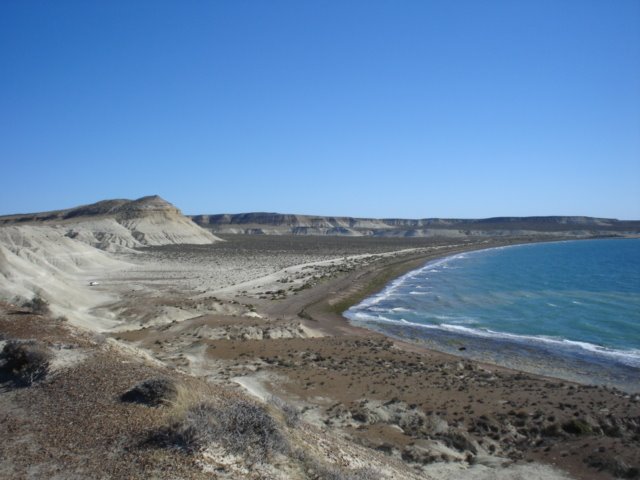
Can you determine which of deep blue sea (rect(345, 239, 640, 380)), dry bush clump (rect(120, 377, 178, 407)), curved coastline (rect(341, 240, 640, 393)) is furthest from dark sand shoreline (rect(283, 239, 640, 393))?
dry bush clump (rect(120, 377, 178, 407))

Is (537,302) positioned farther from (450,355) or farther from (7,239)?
(7,239)

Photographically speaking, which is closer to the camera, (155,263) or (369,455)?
(369,455)

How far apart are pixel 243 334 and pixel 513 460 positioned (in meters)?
14.7

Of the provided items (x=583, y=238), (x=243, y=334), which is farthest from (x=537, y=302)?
(x=583, y=238)

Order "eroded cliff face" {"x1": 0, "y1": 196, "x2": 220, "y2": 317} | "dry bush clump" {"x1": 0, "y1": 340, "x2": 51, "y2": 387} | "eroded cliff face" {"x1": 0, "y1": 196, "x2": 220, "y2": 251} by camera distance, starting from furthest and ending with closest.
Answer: "eroded cliff face" {"x1": 0, "y1": 196, "x2": 220, "y2": 251}, "eroded cliff face" {"x1": 0, "y1": 196, "x2": 220, "y2": 317}, "dry bush clump" {"x1": 0, "y1": 340, "x2": 51, "y2": 387}

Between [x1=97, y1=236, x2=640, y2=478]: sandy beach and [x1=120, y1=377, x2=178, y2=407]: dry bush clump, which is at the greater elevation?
[x1=120, y1=377, x2=178, y2=407]: dry bush clump

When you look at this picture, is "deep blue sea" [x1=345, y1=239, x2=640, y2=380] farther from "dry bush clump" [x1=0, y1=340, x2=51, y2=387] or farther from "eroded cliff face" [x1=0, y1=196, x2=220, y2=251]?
"eroded cliff face" [x1=0, y1=196, x2=220, y2=251]

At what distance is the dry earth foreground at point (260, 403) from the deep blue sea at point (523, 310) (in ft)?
18.5

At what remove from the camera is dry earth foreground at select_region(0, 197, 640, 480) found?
315 inches

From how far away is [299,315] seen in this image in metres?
33.4

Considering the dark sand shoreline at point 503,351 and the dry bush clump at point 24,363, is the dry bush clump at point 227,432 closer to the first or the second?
the dry bush clump at point 24,363

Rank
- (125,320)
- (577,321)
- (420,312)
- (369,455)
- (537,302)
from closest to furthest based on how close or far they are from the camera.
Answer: (369,455)
(125,320)
(577,321)
(420,312)
(537,302)

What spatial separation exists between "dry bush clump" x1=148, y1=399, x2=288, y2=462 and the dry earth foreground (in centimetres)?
3

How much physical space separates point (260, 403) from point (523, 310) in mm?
30487
